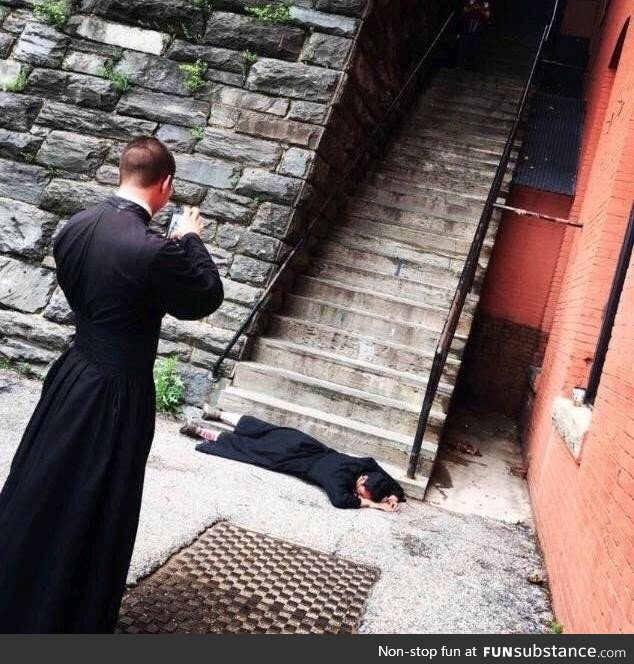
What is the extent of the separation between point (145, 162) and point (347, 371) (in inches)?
136

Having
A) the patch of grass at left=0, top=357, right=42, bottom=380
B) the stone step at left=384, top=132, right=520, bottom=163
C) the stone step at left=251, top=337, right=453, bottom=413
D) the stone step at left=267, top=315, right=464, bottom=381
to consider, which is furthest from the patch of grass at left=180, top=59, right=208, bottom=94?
the stone step at left=384, top=132, right=520, bottom=163

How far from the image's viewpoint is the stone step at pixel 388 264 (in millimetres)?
6363

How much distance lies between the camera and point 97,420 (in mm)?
2039

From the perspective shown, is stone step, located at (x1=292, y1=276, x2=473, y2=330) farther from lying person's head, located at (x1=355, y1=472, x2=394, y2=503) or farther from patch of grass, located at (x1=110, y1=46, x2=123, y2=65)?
patch of grass, located at (x1=110, y1=46, x2=123, y2=65)

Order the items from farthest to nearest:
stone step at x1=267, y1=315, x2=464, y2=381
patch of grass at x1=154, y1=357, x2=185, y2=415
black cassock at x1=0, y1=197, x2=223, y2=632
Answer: stone step at x1=267, y1=315, x2=464, y2=381 < patch of grass at x1=154, y1=357, x2=185, y2=415 < black cassock at x1=0, y1=197, x2=223, y2=632

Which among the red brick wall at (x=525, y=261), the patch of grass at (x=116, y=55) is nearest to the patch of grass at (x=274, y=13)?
the patch of grass at (x=116, y=55)

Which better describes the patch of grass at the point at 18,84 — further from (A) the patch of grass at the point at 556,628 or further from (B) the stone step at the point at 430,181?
(A) the patch of grass at the point at 556,628

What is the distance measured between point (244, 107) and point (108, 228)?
384 cm

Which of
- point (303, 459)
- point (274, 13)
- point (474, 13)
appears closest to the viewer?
point (303, 459)

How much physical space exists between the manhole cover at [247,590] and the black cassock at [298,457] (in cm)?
84

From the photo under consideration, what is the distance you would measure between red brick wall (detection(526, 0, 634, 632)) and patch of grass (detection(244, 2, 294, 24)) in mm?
2983

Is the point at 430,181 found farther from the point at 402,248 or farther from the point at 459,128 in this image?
the point at 459,128

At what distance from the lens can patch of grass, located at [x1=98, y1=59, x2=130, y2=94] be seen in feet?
18.3

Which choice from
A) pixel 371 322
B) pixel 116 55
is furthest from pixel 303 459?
pixel 116 55
